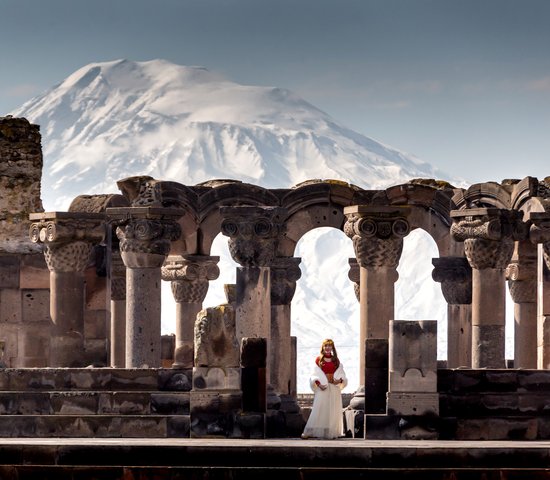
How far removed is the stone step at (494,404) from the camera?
3212 centimetres

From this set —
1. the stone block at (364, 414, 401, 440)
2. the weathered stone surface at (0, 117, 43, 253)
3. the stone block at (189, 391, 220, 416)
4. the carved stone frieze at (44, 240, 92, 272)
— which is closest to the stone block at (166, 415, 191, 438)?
the stone block at (189, 391, 220, 416)

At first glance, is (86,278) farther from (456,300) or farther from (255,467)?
(255,467)

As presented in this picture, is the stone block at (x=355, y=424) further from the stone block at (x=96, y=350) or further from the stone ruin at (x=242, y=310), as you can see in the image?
Answer: the stone block at (x=96, y=350)

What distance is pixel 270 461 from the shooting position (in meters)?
28.6

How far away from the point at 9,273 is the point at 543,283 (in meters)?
10.2

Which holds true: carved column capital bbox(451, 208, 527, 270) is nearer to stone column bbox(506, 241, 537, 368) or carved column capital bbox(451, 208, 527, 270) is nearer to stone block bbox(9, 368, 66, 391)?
stone column bbox(506, 241, 537, 368)

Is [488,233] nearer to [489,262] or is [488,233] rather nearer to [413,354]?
[489,262]

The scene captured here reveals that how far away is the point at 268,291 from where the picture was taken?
38.2 meters

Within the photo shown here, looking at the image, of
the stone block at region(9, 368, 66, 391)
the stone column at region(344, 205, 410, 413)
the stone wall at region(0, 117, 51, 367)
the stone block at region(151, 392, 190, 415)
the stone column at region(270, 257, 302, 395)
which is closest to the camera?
the stone block at region(151, 392, 190, 415)

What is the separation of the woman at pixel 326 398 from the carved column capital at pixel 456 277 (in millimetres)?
9194

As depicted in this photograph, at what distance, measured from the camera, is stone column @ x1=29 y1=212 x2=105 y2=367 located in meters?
38.8

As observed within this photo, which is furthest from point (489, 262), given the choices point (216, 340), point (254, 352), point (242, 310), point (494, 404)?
point (216, 340)

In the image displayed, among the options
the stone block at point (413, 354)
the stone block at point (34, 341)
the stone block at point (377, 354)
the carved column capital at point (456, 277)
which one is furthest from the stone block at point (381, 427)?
the stone block at point (34, 341)

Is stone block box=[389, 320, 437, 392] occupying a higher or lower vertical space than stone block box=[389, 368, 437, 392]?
higher
